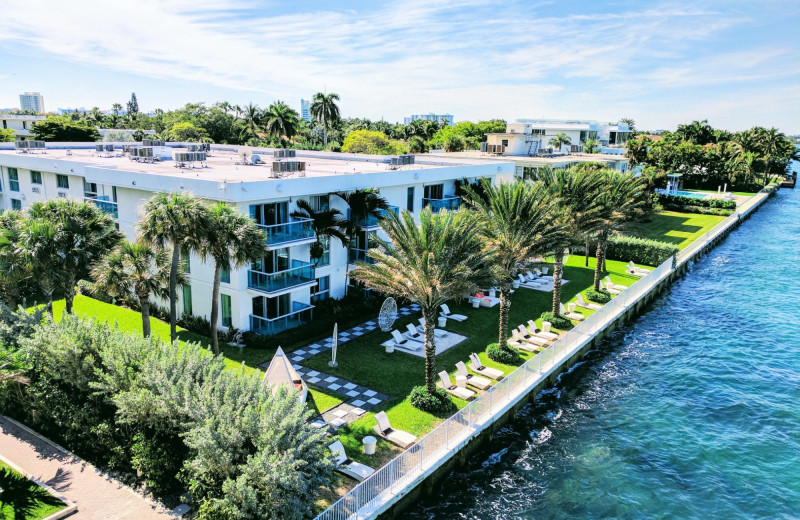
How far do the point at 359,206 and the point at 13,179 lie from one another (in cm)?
2549

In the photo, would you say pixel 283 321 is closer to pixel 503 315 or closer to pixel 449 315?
pixel 449 315

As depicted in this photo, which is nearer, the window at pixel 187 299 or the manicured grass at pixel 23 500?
the manicured grass at pixel 23 500

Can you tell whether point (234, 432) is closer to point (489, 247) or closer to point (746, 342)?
point (489, 247)

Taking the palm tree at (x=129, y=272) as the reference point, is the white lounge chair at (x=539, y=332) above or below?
below

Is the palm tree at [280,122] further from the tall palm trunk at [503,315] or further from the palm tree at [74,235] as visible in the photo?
the tall palm trunk at [503,315]

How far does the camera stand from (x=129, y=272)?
19844 mm

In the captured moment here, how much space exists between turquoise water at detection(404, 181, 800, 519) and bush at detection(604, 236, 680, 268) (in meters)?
7.91

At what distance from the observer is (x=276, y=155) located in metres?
38.5

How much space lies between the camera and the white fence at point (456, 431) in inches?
523

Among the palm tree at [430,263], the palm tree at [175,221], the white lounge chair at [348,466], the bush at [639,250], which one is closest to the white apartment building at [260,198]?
the palm tree at [175,221]

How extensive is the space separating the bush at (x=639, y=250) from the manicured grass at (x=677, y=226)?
3.85m

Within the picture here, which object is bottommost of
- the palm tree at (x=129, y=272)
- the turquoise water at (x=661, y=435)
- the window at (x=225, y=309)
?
the turquoise water at (x=661, y=435)

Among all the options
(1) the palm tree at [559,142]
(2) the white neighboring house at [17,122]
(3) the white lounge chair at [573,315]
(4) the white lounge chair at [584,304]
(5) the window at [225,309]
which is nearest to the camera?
(5) the window at [225,309]

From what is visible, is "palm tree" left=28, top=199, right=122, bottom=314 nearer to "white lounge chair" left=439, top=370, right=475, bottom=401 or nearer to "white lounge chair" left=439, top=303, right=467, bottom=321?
"white lounge chair" left=439, top=370, right=475, bottom=401
